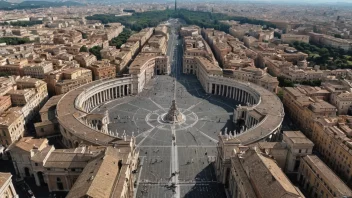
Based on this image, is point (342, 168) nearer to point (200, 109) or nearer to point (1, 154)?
point (200, 109)

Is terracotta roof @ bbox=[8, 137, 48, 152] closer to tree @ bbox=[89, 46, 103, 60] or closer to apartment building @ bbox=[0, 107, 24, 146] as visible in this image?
apartment building @ bbox=[0, 107, 24, 146]

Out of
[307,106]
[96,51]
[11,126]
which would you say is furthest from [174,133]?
[96,51]

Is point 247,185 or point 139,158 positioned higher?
point 247,185

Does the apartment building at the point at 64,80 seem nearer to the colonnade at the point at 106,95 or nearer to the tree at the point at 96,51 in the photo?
the colonnade at the point at 106,95

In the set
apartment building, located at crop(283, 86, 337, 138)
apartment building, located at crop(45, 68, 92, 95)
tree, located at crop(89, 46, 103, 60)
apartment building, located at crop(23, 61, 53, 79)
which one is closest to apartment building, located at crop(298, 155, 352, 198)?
apartment building, located at crop(283, 86, 337, 138)

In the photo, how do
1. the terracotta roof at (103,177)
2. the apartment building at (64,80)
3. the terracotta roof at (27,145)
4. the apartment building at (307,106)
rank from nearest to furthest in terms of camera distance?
the terracotta roof at (103,177), the terracotta roof at (27,145), the apartment building at (307,106), the apartment building at (64,80)

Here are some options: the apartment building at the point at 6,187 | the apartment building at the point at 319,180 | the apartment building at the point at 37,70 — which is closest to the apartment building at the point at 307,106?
the apartment building at the point at 319,180

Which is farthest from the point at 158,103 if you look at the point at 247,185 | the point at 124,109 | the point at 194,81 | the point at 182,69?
the point at 247,185
